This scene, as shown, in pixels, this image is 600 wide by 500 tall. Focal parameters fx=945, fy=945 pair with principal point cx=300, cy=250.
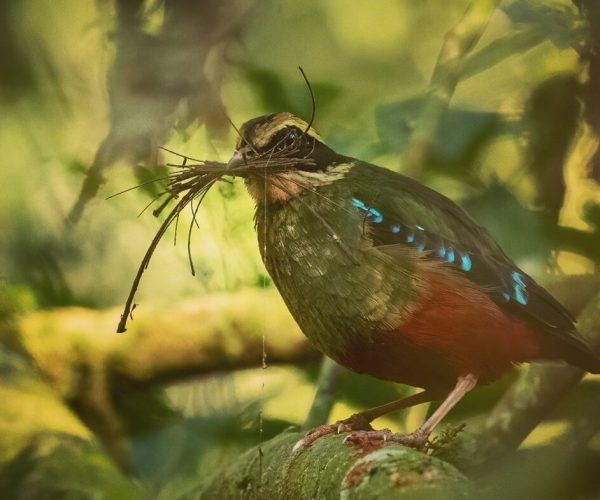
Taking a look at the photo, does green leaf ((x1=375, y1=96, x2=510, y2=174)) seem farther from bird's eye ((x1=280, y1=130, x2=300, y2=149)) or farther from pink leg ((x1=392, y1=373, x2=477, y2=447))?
pink leg ((x1=392, y1=373, x2=477, y2=447))

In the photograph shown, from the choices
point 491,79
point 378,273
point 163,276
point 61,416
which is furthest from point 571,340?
point 61,416

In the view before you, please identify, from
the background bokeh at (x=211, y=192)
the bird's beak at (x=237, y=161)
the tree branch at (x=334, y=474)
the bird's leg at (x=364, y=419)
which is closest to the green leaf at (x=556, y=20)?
the background bokeh at (x=211, y=192)

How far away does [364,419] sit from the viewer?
151 cm

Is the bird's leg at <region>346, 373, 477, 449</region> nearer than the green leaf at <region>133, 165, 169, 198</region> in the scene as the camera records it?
Yes

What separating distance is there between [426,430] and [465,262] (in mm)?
265

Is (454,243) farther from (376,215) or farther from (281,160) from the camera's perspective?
(281,160)

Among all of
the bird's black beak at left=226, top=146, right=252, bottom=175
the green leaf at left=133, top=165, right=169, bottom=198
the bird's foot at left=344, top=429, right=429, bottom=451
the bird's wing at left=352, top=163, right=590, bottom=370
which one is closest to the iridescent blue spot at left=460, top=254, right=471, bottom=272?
the bird's wing at left=352, top=163, right=590, bottom=370

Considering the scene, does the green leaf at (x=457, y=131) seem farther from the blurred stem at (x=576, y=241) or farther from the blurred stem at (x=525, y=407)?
the blurred stem at (x=525, y=407)

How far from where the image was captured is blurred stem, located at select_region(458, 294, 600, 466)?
4.78 feet

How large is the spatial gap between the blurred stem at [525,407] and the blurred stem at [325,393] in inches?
8.9

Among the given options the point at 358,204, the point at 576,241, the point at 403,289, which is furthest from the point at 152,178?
the point at 576,241

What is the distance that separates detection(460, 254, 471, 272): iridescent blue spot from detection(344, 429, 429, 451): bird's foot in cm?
26

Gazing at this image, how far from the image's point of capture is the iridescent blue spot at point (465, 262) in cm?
147

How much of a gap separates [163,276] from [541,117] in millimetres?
701
